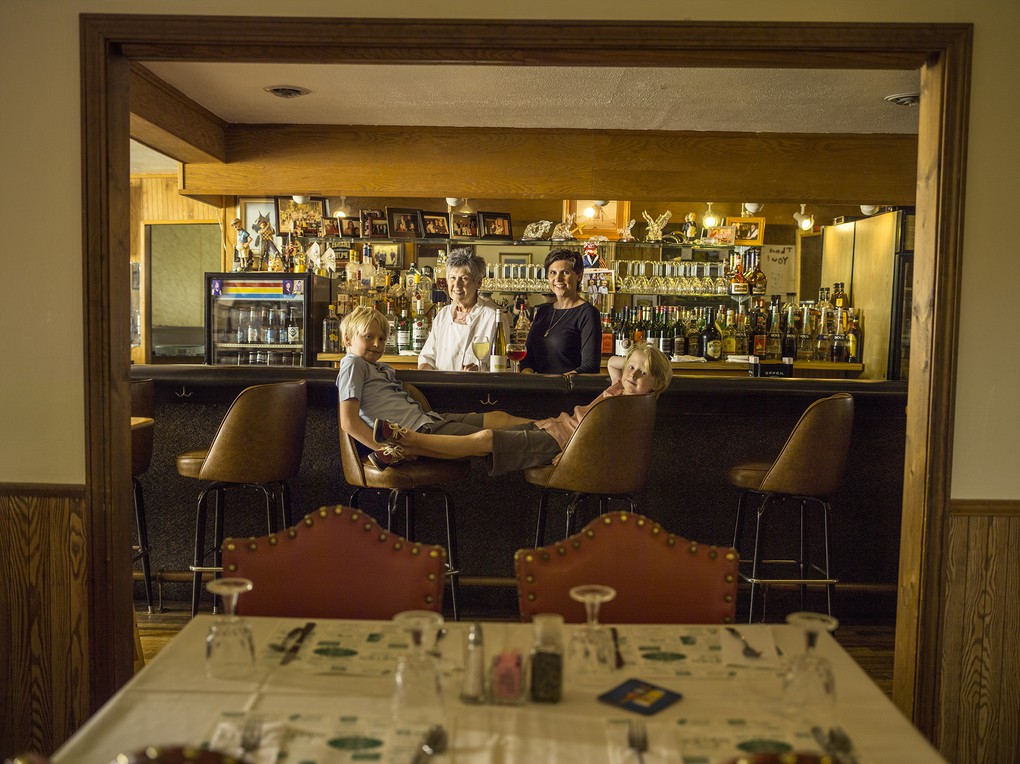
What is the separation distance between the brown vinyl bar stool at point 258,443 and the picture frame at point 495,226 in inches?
135

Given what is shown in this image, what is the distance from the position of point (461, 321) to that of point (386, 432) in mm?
1978

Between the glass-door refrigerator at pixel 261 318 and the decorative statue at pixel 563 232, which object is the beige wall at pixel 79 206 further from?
the decorative statue at pixel 563 232

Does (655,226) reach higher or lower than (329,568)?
higher

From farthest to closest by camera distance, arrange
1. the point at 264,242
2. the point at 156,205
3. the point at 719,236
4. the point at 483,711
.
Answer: the point at 156,205 < the point at 264,242 < the point at 719,236 < the point at 483,711

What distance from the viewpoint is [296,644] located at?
174cm

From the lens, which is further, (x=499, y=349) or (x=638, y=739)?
(x=499, y=349)

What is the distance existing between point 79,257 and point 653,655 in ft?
6.03

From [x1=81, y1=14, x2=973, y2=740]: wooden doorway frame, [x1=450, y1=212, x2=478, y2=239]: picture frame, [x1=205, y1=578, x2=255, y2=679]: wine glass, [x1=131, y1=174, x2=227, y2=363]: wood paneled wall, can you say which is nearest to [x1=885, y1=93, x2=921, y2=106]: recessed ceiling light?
[x1=81, y1=14, x2=973, y2=740]: wooden doorway frame

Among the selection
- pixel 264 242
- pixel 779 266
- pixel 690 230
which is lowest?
pixel 779 266

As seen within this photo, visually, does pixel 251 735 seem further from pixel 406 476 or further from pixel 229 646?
pixel 406 476

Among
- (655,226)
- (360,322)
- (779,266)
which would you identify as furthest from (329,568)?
(779,266)

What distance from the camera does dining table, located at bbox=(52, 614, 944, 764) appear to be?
4.37 feet

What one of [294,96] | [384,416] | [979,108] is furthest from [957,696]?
[294,96]

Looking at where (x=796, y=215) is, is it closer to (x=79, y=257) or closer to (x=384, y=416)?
(x=384, y=416)
